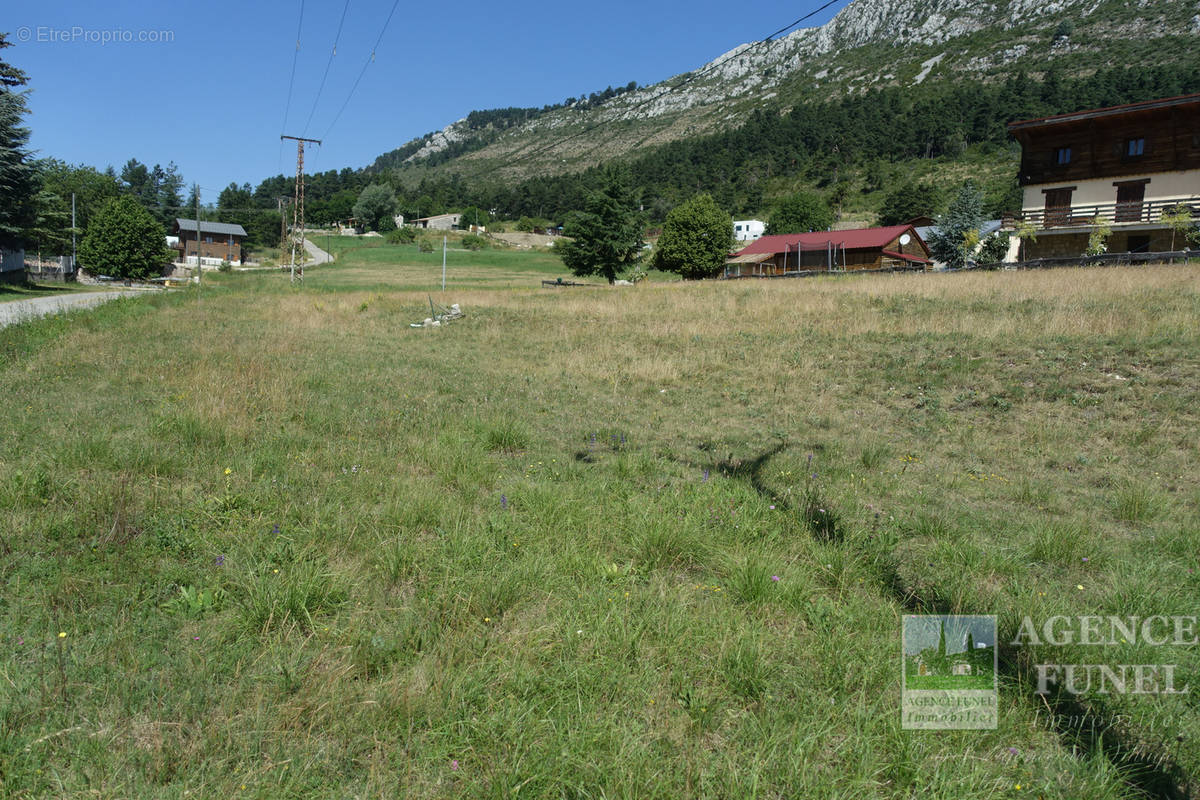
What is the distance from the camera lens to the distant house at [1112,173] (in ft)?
117

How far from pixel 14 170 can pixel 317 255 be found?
69.3 meters

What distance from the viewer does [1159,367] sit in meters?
9.98

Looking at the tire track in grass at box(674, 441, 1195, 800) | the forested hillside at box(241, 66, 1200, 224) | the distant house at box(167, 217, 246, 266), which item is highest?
the forested hillside at box(241, 66, 1200, 224)

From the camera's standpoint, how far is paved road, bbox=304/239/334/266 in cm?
9088

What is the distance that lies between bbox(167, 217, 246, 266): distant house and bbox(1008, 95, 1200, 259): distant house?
107859mm

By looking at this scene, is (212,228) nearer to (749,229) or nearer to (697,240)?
(697,240)

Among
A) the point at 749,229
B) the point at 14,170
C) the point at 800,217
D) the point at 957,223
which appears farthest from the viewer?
the point at 749,229

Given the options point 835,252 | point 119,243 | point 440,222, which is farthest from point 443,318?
point 440,222

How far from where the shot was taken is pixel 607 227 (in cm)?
6200

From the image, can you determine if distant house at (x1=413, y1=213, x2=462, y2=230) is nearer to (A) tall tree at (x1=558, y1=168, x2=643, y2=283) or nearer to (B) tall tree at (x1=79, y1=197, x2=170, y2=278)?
(B) tall tree at (x1=79, y1=197, x2=170, y2=278)

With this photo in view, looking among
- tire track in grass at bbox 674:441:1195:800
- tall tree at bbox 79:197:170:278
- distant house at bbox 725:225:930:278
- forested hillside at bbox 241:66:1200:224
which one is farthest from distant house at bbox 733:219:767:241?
tire track in grass at bbox 674:441:1195:800

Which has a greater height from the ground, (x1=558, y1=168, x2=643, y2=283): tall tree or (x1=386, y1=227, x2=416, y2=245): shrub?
(x1=386, y1=227, x2=416, y2=245): shrub

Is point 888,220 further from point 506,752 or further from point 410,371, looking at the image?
point 506,752

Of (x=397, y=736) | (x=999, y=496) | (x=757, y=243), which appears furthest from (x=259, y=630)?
(x=757, y=243)
